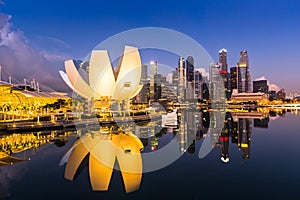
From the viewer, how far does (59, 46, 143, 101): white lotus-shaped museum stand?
1290 cm

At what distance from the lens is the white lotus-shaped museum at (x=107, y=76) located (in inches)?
508

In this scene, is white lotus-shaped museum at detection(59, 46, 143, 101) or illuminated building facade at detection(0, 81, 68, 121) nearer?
illuminated building facade at detection(0, 81, 68, 121)

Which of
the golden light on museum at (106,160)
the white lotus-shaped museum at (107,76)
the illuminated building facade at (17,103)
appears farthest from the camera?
the white lotus-shaped museum at (107,76)

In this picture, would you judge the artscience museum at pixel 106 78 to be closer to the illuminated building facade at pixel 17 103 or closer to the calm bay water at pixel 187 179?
the illuminated building facade at pixel 17 103

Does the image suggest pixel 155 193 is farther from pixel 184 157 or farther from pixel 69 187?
pixel 184 157

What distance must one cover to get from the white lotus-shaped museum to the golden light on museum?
24.0 feet

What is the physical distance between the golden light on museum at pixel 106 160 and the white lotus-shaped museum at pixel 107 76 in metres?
7.33

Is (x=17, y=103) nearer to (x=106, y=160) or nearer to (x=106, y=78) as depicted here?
(x=106, y=78)

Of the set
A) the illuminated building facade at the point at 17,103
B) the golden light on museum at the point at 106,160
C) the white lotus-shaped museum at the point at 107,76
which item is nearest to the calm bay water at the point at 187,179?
the golden light on museum at the point at 106,160

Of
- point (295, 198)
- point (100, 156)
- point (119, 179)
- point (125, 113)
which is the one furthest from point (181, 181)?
point (125, 113)

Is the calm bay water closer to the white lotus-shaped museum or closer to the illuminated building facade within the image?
the illuminated building facade

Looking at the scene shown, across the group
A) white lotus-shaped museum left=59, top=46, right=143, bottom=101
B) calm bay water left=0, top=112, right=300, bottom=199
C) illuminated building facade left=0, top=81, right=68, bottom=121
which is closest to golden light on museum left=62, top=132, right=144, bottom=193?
calm bay water left=0, top=112, right=300, bottom=199

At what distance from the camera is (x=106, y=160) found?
4.30m

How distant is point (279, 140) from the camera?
6715 mm
